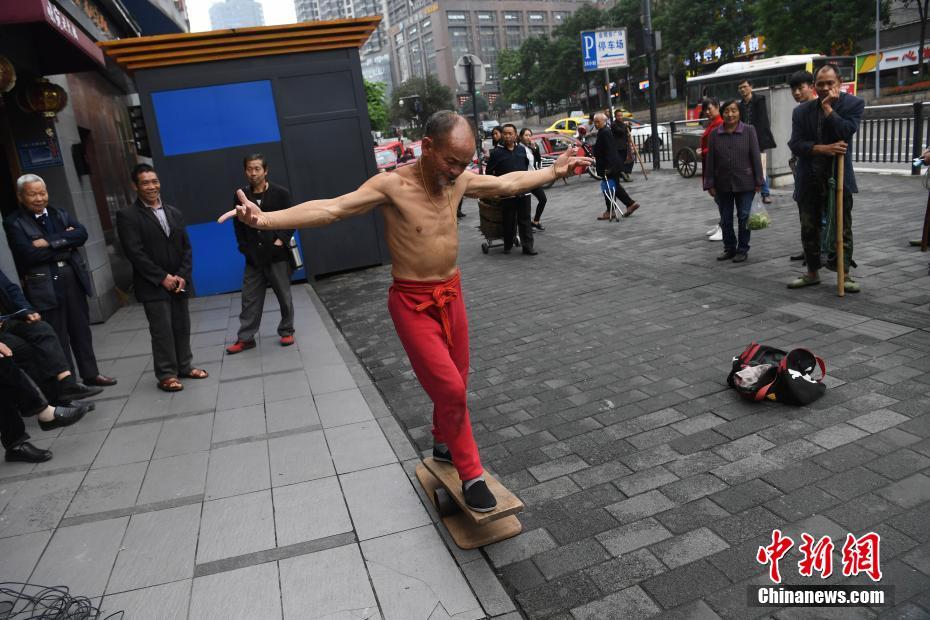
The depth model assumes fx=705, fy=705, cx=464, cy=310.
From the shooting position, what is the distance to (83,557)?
3.59 meters

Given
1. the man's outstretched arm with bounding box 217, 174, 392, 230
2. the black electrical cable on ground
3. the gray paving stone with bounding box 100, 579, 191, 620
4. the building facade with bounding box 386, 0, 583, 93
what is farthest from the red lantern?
the building facade with bounding box 386, 0, 583, 93

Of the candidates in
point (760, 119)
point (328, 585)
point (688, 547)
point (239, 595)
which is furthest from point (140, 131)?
point (688, 547)

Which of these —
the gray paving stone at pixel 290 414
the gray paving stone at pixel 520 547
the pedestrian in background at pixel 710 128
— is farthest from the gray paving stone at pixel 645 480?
the pedestrian in background at pixel 710 128

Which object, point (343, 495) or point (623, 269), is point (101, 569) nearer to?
point (343, 495)

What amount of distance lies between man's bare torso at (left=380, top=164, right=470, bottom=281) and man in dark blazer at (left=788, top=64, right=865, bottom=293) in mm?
4524

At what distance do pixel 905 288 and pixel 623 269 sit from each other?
122 inches

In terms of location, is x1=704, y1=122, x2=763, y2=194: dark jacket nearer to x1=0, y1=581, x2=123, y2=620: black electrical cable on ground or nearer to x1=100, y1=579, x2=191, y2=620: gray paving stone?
x1=100, y1=579, x2=191, y2=620: gray paving stone

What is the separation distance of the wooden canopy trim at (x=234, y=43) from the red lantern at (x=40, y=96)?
3.17 ft

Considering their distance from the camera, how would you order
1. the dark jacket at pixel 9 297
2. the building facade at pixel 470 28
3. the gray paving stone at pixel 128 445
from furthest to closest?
the building facade at pixel 470 28 → the dark jacket at pixel 9 297 → the gray paving stone at pixel 128 445

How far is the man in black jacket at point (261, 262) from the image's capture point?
692cm

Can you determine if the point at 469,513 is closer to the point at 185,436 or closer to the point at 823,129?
the point at 185,436

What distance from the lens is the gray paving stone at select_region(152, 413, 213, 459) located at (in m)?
4.86

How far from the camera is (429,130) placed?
3.29m

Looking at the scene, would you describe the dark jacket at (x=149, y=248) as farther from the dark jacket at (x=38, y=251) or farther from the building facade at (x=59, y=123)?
the building facade at (x=59, y=123)
